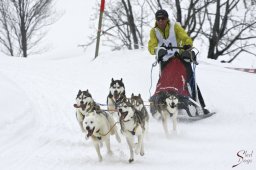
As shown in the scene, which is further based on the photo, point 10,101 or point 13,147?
point 10,101

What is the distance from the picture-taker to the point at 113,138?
6984 millimetres

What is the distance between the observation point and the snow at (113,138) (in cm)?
571

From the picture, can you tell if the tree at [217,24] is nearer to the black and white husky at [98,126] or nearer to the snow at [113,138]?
the snow at [113,138]

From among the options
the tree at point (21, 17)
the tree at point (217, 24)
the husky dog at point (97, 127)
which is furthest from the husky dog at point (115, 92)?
the tree at point (21, 17)

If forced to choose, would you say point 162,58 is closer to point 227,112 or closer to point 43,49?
point 227,112

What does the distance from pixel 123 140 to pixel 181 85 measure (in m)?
1.35

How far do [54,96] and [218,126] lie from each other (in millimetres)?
4580

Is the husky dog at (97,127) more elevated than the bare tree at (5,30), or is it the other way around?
the bare tree at (5,30)

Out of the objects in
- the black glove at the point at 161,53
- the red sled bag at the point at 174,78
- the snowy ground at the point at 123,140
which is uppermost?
the black glove at the point at 161,53

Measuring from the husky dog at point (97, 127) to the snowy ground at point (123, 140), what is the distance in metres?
0.24

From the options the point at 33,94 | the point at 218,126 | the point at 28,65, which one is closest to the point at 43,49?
the point at 28,65

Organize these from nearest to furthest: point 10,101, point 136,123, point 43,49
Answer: point 136,123 < point 10,101 < point 43,49

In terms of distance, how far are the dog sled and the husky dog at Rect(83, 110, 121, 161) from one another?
52.7 inches

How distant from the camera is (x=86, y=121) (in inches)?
221
